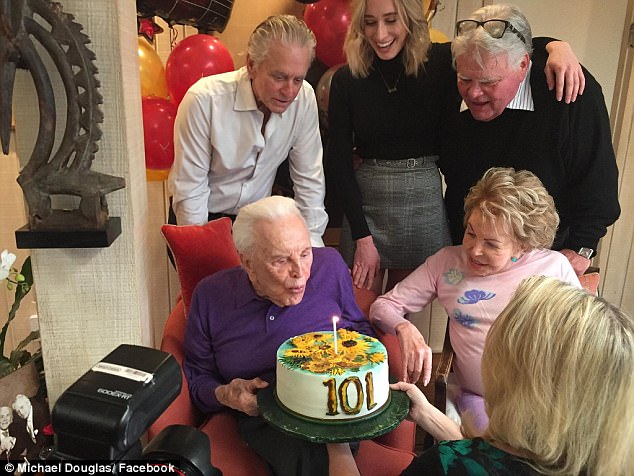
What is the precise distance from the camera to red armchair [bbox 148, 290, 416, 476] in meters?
1.49

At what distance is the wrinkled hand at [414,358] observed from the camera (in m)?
1.64

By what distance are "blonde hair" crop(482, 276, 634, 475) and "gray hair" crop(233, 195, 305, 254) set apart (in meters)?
0.79

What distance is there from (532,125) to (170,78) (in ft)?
4.79

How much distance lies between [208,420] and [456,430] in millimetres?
696

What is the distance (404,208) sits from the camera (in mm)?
2178

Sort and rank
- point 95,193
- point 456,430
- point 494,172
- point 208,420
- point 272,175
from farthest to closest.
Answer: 1. point 272,175
2. point 494,172
3. point 208,420
4. point 456,430
5. point 95,193

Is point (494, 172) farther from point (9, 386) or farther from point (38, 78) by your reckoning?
point (9, 386)

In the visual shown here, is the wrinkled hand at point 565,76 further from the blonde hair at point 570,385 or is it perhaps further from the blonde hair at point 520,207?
the blonde hair at point 570,385

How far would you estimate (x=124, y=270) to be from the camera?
1.45m

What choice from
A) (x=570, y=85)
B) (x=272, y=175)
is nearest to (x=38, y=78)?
(x=272, y=175)

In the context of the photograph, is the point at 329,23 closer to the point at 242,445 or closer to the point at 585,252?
the point at 585,252

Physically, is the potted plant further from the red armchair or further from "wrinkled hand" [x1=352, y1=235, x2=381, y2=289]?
"wrinkled hand" [x1=352, y1=235, x2=381, y2=289]

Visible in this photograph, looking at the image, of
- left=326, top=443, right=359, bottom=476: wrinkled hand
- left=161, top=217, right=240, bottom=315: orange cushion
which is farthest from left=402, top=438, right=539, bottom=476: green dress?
left=161, top=217, right=240, bottom=315: orange cushion

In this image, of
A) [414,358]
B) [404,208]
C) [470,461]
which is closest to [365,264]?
[404,208]
